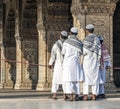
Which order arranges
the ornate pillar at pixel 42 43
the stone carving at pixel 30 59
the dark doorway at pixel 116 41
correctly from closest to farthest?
the dark doorway at pixel 116 41 → the ornate pillar at pixel 42 43 → the stone carving at pixel 30 59

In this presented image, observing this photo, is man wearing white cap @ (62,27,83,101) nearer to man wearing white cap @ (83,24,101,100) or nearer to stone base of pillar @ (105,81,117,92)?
man wearing white cap @ (83,24,101,100)

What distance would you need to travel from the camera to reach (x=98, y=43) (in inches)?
447

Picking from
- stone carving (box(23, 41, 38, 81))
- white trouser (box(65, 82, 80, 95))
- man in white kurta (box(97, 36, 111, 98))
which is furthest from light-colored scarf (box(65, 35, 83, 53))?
stone carving (box(23, 41, 38, 81))

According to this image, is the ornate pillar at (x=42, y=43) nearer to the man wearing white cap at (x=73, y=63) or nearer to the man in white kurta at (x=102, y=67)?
the man in white kurta at (x=102, y=67)

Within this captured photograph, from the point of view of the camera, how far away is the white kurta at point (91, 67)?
37.3ft

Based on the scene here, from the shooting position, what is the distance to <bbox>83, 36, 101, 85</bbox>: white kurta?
11.4 m

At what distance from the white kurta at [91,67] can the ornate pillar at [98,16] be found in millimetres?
3829

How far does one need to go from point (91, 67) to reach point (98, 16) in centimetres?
422

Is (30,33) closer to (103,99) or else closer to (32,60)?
(32,60)

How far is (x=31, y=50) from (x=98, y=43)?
1621 centimetres

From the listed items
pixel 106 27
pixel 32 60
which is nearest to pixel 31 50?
pixel 32 60

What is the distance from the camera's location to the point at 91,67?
1138 centimetres

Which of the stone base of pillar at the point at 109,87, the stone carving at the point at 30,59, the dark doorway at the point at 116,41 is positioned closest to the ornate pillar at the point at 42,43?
the dark doorway at the point at 116,41

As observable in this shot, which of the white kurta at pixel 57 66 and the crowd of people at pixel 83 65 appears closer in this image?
the crowd of people at pixel 83 65
